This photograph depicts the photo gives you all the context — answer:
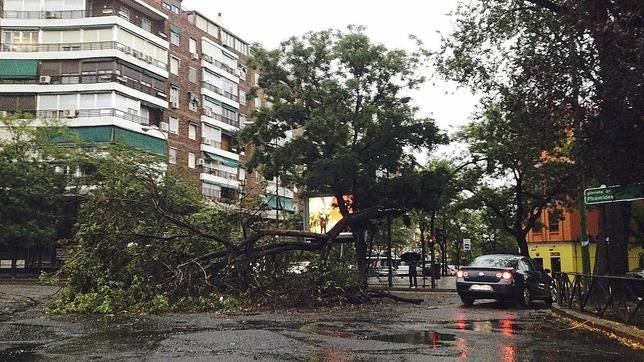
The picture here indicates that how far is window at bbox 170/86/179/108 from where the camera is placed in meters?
53.7

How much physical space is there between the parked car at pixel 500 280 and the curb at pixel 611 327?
290 cm

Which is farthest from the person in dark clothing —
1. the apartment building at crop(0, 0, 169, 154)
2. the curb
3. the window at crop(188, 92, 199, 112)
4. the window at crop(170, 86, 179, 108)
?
the window at crop(188, 92, 199, 112)

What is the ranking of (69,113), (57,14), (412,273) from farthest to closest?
(57,14) < (69,113) < (412,273)

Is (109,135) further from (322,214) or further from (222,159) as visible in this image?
(322,214)

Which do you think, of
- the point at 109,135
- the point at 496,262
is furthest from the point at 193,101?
the point at 496,262

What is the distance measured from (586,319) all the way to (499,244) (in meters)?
61.6

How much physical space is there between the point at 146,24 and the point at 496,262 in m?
41.5

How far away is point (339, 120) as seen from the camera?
26672 millimetres

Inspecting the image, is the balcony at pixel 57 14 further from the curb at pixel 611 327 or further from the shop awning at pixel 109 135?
the curb at pixel 611 327

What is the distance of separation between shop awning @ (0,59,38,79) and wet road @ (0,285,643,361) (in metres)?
36.5

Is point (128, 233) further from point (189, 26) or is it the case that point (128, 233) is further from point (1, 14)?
point (189, 26)

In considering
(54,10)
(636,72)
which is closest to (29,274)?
(54,10)

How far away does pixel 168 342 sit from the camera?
32.0ft

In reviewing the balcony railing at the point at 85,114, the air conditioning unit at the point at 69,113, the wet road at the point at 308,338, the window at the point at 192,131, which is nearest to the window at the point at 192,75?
the window at the point at 192,131
